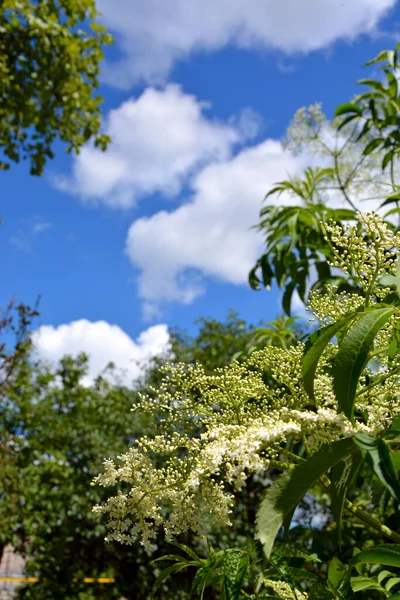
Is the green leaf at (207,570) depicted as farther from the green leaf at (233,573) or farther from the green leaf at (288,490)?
the green leaf at (288,490)

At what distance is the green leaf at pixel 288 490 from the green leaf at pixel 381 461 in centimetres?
4

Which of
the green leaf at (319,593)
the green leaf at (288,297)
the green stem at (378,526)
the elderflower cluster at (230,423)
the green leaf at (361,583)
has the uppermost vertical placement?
the green leaf at (288,297)

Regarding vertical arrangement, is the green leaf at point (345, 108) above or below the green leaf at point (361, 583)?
above

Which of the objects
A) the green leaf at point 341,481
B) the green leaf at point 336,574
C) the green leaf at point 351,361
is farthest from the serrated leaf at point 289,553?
the green leaf at point 351,361

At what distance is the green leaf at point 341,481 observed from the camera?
83 cm

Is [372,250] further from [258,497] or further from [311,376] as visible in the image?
[258,497]

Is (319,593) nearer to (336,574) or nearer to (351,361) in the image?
(336,574)

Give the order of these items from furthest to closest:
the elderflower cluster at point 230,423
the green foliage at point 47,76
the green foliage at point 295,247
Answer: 1. the green foliage at point 47,76
2. the green foliage at point 295,247
3. the elderflower cluster at point 230,423

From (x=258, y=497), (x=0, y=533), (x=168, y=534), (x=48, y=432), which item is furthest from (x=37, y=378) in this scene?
(x=168, y=534)

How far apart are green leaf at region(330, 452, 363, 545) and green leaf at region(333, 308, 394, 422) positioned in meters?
0.08

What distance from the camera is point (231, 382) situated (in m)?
1.09

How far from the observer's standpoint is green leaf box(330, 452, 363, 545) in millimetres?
831

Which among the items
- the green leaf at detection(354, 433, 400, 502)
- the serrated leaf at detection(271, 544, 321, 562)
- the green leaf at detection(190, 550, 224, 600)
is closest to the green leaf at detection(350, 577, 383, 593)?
the serrated leaf at detection(271, 544, 321, 562)

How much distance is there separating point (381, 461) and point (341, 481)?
198 millimetres
